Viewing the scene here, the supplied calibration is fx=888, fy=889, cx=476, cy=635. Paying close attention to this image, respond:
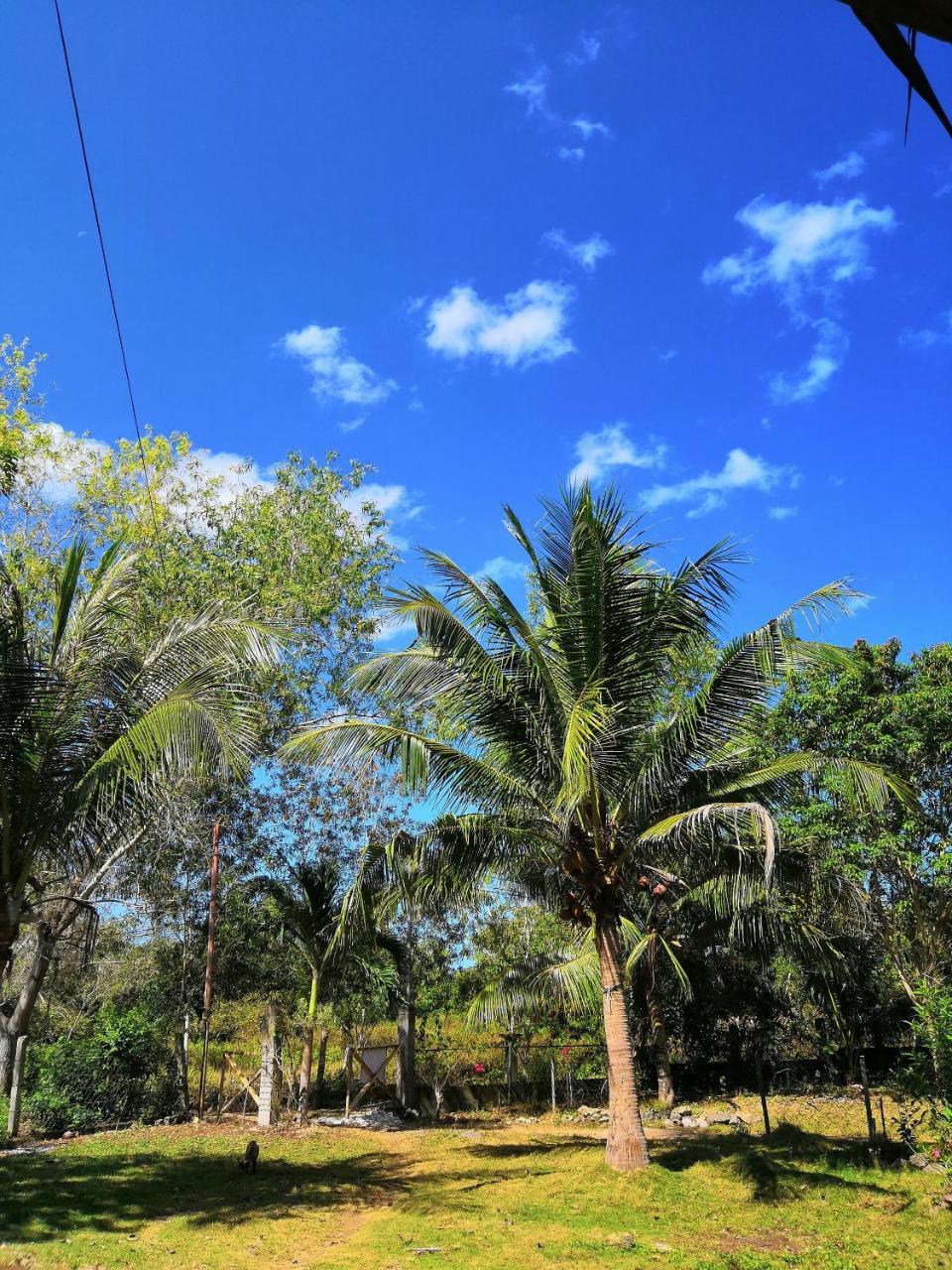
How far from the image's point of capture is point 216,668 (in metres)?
9.33

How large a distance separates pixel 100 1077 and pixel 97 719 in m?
8.93

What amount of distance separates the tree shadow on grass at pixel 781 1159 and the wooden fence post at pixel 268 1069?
6.62 m

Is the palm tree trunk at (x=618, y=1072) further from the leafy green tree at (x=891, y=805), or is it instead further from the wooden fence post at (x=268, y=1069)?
the wooden fence post at (x=268, y=1069)

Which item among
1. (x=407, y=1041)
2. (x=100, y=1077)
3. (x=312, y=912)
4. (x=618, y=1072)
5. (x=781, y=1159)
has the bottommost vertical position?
(x=781, y=1159)

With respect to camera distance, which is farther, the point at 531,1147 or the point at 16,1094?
the point at 16,1094

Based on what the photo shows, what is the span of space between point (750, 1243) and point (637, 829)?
167 inches

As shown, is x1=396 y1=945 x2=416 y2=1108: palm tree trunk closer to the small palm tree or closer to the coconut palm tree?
the small palm tree

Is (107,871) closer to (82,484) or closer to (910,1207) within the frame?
(82,484)

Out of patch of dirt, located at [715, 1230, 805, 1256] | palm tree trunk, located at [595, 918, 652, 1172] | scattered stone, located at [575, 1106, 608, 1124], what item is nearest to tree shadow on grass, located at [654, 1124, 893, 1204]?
palm tree trunk, located at [595, 918, 652, 1172]

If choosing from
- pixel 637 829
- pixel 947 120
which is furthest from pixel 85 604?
pixel 947 120

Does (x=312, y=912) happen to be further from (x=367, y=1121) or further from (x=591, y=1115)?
(x=591, y=1115)

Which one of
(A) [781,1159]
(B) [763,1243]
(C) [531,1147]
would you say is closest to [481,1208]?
(B) [763,1243]

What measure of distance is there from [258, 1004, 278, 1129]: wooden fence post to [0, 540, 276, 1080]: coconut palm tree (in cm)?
665

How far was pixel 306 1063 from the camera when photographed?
15.5 m
